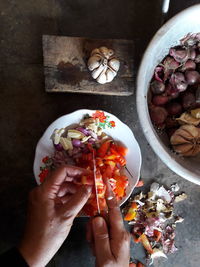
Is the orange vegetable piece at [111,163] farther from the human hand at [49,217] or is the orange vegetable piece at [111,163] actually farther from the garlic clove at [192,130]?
the garlic clove at [192,130]

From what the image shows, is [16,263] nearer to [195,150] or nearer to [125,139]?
[125,139]

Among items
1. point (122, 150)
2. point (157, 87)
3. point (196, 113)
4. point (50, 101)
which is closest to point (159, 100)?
point (157, 87)

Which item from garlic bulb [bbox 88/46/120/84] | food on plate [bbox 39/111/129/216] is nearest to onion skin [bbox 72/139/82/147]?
food on plate [bbox 39/111/129/216]

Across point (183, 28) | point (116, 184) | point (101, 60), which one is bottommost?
point (116, 184)

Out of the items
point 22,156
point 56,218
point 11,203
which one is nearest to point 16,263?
point 56,218

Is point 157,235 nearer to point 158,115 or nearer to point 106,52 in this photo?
point 158,115

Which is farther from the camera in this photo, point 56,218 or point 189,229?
point 189,229
